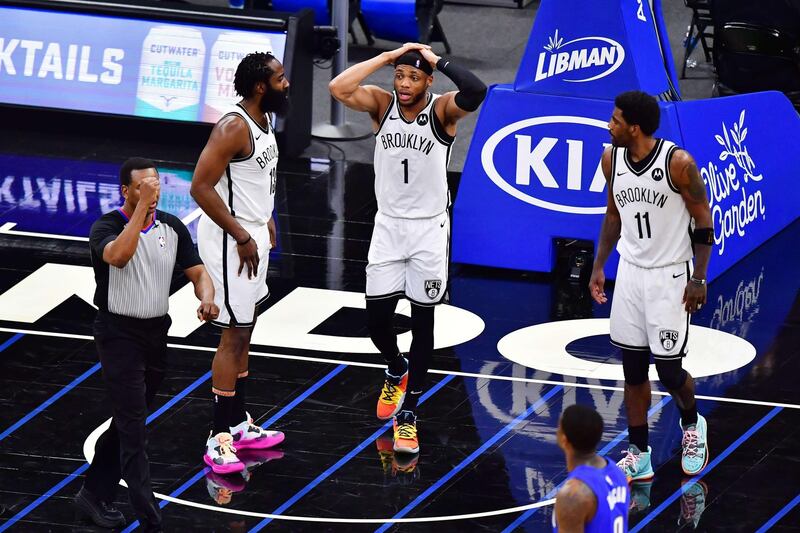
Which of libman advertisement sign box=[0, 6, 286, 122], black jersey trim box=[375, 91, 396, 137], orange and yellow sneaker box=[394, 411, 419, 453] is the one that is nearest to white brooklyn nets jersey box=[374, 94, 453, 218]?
black jersey trim box=[375, 91, 396, 137]

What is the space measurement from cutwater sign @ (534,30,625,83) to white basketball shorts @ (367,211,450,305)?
2.86 metres

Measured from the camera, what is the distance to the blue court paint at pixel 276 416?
7.14m

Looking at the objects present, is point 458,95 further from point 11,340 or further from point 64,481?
point 11,340

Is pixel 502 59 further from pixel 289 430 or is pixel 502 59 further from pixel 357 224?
pixel 289 430

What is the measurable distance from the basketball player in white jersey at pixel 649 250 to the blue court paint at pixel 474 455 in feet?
2.65

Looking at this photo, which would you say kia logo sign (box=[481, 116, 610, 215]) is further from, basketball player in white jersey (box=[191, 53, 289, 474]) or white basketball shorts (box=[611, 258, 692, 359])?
basketball player in white jersey (box=[191, 53, 289, 474])

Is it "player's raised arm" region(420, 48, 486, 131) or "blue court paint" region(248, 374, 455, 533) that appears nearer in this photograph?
"blue court paint" region(248, 374, 455, 533)

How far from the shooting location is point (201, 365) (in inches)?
349

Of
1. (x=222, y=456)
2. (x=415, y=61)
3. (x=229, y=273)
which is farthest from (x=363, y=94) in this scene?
(x=222, y=456)

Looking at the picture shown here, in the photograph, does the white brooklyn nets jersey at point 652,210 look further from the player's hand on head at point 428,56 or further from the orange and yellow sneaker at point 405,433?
the orange and yellow sneaker at point 405,433

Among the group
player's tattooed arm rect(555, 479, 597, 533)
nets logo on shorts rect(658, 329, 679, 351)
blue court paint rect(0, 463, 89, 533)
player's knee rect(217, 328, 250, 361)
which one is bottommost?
blue court paint rect(0, 463, 89, 533)

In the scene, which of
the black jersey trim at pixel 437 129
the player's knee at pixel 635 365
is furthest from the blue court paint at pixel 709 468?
the black jersey trim at pixel 437 129

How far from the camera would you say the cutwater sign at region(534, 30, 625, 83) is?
10.1m

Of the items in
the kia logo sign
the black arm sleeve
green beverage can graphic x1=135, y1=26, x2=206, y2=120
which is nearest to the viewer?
the black arm sleeve
